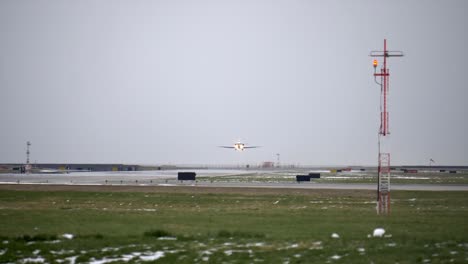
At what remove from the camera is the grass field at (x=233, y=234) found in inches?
645

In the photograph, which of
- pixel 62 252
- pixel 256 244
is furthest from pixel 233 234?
pixel 62 252

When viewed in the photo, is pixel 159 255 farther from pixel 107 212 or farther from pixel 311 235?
pixel 107 212

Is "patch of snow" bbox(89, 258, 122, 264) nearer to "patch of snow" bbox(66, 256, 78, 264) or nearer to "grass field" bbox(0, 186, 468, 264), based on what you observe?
"grass field" bbox(0, 186, 468, 264)

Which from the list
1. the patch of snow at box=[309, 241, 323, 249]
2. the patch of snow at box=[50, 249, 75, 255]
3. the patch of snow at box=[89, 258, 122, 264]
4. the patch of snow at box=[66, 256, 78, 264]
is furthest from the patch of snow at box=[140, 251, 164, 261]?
the patch of snow at box=[309, 241, 323, 249]

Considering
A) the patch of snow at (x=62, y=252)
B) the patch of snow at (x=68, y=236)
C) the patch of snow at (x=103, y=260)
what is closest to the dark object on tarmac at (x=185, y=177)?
the patch of snow at (x=68, y=236)

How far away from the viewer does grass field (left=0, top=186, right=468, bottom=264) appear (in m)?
16.4

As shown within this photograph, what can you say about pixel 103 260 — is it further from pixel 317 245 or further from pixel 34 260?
pixel 317 245

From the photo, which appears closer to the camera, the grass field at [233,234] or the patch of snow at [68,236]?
the grass field at [233,234]

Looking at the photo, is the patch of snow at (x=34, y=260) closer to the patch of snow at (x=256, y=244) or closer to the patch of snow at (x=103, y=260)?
the patch of snow at (x=103, y=260)

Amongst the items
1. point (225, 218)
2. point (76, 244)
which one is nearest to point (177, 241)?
point (76, 244)

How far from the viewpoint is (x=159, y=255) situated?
16.7 meters

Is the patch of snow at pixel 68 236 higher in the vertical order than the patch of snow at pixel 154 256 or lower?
higher

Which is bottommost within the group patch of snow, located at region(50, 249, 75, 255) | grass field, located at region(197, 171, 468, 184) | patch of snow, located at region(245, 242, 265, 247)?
grass field, located at region(197, 171, 468, 184)

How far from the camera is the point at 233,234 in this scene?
2073 cm
